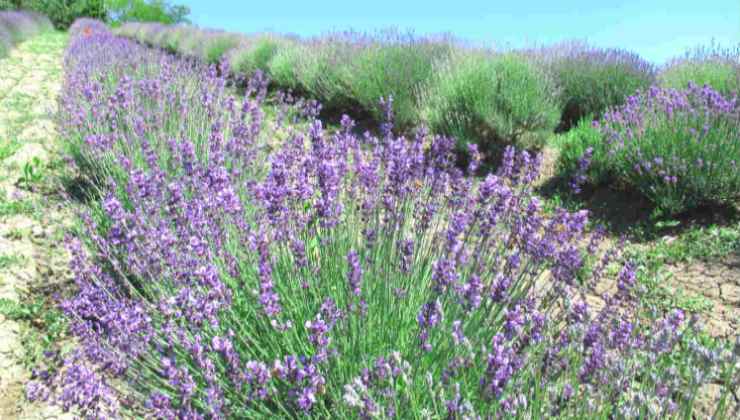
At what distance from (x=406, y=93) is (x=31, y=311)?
541 centimetres

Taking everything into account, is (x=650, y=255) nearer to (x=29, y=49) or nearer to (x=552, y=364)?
(x=552, y=364)

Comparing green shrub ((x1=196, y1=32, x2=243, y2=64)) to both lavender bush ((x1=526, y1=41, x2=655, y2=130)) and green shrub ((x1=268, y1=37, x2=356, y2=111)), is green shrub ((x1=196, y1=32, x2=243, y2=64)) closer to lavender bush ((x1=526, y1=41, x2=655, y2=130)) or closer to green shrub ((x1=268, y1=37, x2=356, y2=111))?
green shrub ((x1=268, y1=37, x2=356, y2=111))

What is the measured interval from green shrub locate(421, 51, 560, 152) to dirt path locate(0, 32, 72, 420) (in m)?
4.28

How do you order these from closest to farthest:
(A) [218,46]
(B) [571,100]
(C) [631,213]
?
1. (C) [631,213]
2. (B) [571,100]
3. (A) [218,46]

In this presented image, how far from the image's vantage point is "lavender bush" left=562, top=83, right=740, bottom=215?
15.0 ft

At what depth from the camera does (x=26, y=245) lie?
13.6 feet

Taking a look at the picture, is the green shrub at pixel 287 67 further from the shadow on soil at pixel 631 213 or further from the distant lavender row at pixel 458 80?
the shadow on soil at pixel 631 213

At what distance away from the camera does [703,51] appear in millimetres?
8914

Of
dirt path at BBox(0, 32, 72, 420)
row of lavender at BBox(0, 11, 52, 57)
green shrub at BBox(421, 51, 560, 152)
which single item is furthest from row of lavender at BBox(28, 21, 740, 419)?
row of lavender at BBox(0, 11, 52, 57)

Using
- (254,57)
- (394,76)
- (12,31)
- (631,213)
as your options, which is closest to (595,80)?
(394,76)

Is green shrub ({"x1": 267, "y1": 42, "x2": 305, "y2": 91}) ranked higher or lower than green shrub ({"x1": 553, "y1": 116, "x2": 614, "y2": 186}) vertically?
higher

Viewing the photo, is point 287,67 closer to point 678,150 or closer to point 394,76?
point 394,76

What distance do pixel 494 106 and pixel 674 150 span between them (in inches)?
81.2

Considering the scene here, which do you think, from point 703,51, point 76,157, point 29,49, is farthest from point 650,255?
point 29,49
